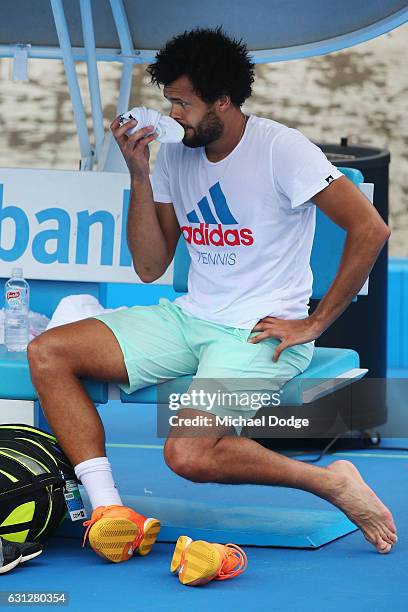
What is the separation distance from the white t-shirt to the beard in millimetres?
76

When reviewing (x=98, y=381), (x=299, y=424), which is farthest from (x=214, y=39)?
(x=299, y=424)

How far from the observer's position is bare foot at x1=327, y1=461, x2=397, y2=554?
3.34 meters

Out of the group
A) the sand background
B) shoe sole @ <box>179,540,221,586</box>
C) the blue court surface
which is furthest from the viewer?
the sand background

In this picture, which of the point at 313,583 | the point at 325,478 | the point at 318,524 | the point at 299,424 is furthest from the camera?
the point at 299,424

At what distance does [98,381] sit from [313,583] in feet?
2.84

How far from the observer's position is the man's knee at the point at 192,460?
3254mm

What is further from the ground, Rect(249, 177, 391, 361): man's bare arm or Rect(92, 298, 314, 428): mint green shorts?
Rect(249, 177, 391, 361): man's bare arm

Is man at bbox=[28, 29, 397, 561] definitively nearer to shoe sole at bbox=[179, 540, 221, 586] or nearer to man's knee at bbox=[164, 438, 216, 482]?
man's knee at bbox=[164, 438, 216, 482]

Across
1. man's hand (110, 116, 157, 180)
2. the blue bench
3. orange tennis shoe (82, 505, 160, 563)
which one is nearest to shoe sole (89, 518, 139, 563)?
orange tennis shoe (82, 505, 160, 563)

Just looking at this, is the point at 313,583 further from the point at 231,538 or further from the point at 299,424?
the point at 299,424

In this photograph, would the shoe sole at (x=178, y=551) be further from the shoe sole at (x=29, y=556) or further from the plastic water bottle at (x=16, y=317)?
the plastic water bottle at (x=16, y=317)

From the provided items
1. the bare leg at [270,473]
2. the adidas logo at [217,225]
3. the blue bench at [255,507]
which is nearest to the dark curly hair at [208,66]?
the adidas logo at [217,225]

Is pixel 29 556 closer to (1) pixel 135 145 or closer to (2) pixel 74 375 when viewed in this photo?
(2) pixel 74 375

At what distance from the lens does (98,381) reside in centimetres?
349
